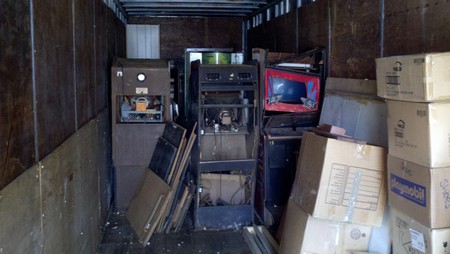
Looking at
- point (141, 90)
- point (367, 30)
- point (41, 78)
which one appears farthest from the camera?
point (141, 90)

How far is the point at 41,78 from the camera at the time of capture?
1.88 m

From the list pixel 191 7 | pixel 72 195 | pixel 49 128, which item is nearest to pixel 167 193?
pixel 72 195

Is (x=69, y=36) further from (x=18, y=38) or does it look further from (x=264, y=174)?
(x=264, y=174)

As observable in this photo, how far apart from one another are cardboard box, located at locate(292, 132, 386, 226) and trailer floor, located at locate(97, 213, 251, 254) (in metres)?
1.29

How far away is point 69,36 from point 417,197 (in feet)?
7.14

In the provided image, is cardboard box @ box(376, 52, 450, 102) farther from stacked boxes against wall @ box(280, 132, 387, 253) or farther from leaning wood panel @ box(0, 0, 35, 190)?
leaning wood panel @ box(0, 0, 35, 190)

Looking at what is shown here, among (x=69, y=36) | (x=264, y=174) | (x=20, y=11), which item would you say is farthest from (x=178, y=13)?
(x=20, y=11)

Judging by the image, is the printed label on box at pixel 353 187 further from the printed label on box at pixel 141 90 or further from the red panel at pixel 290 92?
the printed label on box at pixel 141 90

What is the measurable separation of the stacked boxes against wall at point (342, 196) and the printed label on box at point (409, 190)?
250 mm

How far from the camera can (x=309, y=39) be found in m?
4.40

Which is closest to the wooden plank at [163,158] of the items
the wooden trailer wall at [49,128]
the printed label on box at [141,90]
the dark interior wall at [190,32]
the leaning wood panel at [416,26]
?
the printed label on box at [141,90]

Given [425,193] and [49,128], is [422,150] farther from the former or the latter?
[49,128]

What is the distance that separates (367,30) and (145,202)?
2.61 metres

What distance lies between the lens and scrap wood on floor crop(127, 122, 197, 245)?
3.94 m
